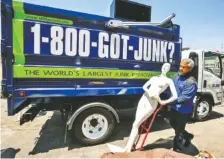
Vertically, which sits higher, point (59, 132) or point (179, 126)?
point (179, 126)

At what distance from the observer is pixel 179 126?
391 cm

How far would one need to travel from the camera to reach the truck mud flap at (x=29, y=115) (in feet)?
13.9

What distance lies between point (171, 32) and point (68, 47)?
285 cm

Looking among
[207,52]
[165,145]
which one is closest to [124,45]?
[165,145]

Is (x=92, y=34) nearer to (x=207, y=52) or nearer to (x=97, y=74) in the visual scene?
(x=97, y=74)

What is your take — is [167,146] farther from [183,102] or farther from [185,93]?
[185,93]

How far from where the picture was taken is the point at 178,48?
5562 mm

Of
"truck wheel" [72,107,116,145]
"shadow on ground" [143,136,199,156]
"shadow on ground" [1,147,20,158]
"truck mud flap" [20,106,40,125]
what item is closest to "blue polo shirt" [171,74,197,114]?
"shadow on ground" [143,136,199,156]

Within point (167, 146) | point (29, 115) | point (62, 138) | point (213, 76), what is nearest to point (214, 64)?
point (213, 76)

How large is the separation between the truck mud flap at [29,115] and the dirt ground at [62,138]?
617 mm

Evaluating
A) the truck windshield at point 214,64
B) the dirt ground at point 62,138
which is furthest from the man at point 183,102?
the truck windshield at point 214,64

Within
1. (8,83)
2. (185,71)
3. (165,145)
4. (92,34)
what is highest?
(92,34)

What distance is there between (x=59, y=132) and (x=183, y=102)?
10.8ft

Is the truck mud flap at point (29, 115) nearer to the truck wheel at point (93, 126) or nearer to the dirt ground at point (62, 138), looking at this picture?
the dirt ground at point (62, 138)
